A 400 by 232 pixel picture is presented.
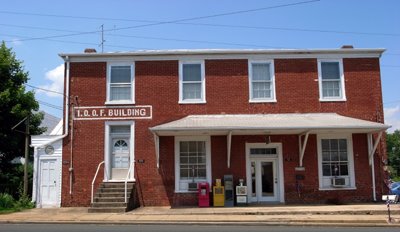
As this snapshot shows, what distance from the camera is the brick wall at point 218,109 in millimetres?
18938

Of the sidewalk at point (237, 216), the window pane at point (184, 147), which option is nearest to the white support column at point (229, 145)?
the window pane at point (184, 147)

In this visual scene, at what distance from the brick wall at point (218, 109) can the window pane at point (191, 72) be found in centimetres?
38

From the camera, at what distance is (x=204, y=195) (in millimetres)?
18078

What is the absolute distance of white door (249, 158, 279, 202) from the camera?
62.7ft

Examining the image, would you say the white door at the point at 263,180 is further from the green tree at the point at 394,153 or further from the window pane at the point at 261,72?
the green tree at the point at 394,153

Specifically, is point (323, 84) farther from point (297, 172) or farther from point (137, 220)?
point (137, 220)

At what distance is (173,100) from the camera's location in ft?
64.1

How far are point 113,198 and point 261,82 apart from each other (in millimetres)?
8112

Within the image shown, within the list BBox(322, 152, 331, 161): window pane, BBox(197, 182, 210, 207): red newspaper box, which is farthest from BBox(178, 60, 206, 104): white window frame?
BBox(322, 152, 331, 161): window pane

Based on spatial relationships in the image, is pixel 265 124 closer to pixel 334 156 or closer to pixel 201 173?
pixel 201 173

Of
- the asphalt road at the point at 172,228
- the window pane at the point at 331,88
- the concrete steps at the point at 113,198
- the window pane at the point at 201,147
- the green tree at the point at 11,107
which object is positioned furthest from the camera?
the green tree at the point at 11,107

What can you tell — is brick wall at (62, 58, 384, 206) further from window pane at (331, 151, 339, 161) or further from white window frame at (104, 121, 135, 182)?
window pane at (331, 151, 339, 161)

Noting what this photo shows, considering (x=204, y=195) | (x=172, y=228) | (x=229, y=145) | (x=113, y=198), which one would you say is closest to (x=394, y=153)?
(x=229, y=145)

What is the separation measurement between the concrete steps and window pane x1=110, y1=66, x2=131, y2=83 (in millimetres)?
4535
